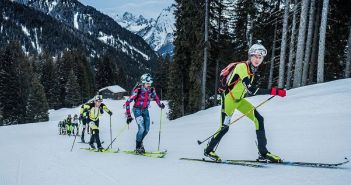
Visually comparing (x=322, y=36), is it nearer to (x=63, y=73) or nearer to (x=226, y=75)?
(x=226, y=75)

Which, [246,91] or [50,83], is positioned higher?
[50,83]

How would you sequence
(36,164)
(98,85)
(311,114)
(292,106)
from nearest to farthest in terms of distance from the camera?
(36,164)
(311,114)
(292,106)
(98,85)

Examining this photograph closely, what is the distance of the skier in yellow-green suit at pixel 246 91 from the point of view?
20.6 ft

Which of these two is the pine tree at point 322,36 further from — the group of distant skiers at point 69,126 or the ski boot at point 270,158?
the group of distant skiers at point 69,126

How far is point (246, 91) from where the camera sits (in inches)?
264

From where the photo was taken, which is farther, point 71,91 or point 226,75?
point 71,91

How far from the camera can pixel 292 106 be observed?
14.5 meters

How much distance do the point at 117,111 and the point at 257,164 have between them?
53.1 meters

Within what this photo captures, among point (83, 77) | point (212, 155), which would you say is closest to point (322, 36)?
point (212, 155)

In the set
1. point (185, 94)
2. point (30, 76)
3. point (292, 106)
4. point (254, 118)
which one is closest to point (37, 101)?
point (30, 76)

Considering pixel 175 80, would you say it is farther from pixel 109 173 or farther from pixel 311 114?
pixel 109 173

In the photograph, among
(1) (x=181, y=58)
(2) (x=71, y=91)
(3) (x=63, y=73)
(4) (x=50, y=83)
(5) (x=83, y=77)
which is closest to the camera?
(1) (x=181, y=58)

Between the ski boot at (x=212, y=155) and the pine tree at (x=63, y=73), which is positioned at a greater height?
the pine tree at (x=63, y=73)

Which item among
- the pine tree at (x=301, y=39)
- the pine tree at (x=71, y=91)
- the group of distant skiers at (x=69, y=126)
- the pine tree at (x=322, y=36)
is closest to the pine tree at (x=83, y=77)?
the pine tree at (x=71, y=91)
